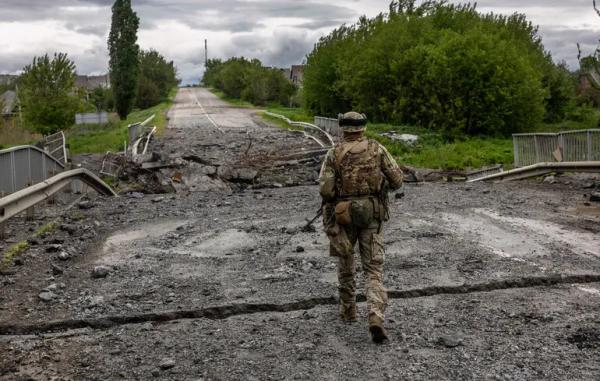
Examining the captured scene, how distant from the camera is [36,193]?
8.68 meters

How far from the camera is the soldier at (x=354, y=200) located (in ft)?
17.4

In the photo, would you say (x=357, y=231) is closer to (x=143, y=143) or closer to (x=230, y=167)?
(x=230, y=167)

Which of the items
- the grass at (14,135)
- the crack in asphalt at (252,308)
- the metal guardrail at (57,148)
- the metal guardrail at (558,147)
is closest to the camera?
the crack in asphalt at (252,308)

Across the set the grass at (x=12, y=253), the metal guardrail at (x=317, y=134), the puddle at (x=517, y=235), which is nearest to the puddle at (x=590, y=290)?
the puddle at (x=517, y=235)

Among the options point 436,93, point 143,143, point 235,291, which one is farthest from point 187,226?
point 436,93

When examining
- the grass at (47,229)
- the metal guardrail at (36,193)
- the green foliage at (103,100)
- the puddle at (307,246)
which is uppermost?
the green foliage at (103,100)

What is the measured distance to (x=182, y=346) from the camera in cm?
470

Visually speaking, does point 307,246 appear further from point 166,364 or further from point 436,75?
point 436,75

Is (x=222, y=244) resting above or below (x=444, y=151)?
below

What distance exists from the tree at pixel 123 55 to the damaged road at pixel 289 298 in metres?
44.8

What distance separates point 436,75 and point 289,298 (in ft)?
76.2

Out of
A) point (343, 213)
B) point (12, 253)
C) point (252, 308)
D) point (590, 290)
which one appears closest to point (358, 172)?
point (343, 213)

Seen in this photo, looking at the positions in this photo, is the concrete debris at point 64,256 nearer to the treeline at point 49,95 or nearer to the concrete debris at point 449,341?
the concrete debris at point 449,341

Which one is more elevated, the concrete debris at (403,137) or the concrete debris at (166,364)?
the concrete debris at (403,137)
